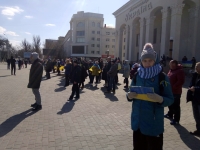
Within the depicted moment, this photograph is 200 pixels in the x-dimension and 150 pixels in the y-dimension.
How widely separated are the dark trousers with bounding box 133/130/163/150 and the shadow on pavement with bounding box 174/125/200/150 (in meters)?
1.88

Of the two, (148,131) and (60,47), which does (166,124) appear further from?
(60,47)

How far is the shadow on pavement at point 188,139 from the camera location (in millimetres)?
4116

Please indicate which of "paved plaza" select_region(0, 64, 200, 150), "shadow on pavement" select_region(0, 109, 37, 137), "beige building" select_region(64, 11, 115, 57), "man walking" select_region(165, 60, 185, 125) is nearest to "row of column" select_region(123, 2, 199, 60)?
"paved plaza" select_region(0, 64, 200, 150)

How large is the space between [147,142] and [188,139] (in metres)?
2.36

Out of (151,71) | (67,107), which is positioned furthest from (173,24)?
(151,71)

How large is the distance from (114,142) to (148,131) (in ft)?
6.02

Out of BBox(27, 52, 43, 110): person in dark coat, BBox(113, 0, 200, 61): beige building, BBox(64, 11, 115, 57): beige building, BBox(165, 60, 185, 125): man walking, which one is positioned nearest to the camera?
BBox(165, 60, 185, 125): man walking

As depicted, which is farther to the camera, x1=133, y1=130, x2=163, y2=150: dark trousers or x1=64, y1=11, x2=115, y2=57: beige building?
x1=64, y1=11, x2=115, y2=57: beige building

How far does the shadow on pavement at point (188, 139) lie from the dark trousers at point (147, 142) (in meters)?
1.88

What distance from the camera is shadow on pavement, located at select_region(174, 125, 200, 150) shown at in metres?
4.12

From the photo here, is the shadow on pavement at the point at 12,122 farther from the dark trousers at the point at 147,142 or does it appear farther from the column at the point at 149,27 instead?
the column at the point at 149,27

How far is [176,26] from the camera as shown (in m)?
25.6

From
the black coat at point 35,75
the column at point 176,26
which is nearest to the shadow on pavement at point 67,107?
the black coat at point 35,75

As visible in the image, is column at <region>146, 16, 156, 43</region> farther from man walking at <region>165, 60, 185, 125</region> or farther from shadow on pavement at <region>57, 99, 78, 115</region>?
man walking at <region>165, 60, 185, 125</region>
